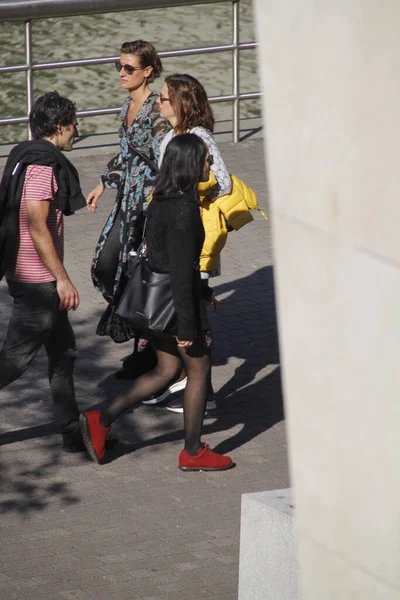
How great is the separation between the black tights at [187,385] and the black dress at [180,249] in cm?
20

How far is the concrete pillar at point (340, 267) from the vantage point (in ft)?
8.43

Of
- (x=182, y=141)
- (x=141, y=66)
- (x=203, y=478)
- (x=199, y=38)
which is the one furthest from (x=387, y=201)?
(x=199, y=38)

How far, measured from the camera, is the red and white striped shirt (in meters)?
→ 5.81

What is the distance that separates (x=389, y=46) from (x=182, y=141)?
10.9 feet

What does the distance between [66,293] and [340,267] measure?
3339 millimetres

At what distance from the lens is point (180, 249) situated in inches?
222

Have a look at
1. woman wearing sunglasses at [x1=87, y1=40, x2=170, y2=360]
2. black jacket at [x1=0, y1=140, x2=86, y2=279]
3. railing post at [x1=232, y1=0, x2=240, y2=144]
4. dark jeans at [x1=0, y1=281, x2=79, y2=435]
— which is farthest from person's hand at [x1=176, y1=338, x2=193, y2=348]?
railing post at [x1=232, y1=0, x2=240, y2=144]

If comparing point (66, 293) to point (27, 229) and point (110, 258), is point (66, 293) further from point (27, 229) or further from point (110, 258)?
point (110, 258)

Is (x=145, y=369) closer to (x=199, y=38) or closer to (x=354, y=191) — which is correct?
(x=354, y=191)

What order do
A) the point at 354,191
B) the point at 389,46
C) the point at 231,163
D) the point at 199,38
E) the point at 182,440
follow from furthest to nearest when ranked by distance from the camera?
the point at 199,38, the point at 231,163, the point at 182,440, the point at 354,191, the point at 389,46

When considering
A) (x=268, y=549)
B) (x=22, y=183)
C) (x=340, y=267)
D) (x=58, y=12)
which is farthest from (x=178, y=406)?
(x=58, y=12)

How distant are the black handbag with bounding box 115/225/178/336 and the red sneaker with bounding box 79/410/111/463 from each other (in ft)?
1.87

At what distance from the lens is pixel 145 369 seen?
295 inches

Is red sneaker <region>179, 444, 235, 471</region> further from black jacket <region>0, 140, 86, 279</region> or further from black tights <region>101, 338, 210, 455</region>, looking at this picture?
black jacket <region>0, 140, 86, 279</region>
